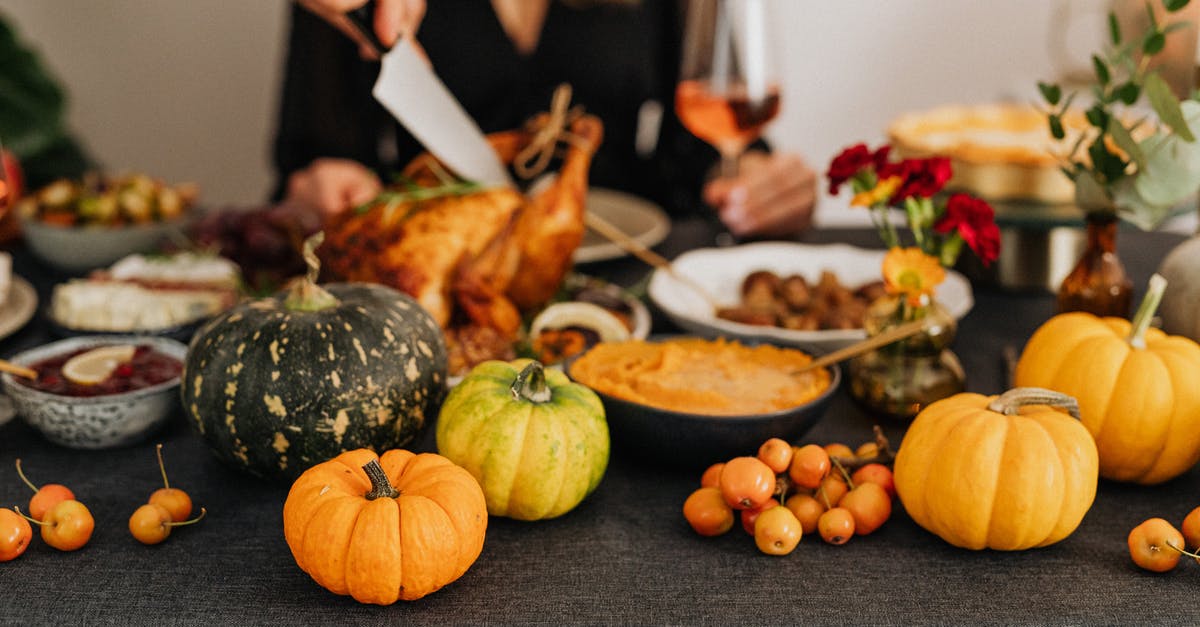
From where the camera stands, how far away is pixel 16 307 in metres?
1.63

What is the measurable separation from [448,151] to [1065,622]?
1.08 meters

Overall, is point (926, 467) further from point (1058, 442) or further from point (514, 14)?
point (514, 14)

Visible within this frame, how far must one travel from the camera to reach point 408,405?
1150 mm

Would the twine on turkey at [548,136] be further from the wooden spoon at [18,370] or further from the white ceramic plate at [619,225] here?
the wooden spoon at [18,370]

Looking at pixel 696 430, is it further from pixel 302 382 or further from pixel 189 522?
pixel 189 522

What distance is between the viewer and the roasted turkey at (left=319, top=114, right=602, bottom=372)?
4.81 ft

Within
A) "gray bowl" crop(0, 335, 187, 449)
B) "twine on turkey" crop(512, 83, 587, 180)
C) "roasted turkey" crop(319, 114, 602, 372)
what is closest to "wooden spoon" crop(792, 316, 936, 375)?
"roasted turkey" crop(319, 114, 602, 372)

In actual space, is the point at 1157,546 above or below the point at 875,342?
below

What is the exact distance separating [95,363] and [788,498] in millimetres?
869

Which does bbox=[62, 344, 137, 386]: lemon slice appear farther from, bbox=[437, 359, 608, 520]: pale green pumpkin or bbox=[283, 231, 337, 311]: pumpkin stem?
bbox=[437, 359, 608, 520]: pale green pumpkin

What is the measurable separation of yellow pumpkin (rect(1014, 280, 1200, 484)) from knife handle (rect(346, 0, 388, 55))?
979 millimetres

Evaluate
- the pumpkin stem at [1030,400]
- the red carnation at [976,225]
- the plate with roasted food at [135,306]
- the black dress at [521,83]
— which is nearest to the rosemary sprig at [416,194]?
A: the plate with roasted food at [135,306]

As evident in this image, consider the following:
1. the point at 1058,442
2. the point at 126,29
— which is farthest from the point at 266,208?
the point at 126,29

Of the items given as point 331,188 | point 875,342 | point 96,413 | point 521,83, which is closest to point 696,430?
point 875,342
